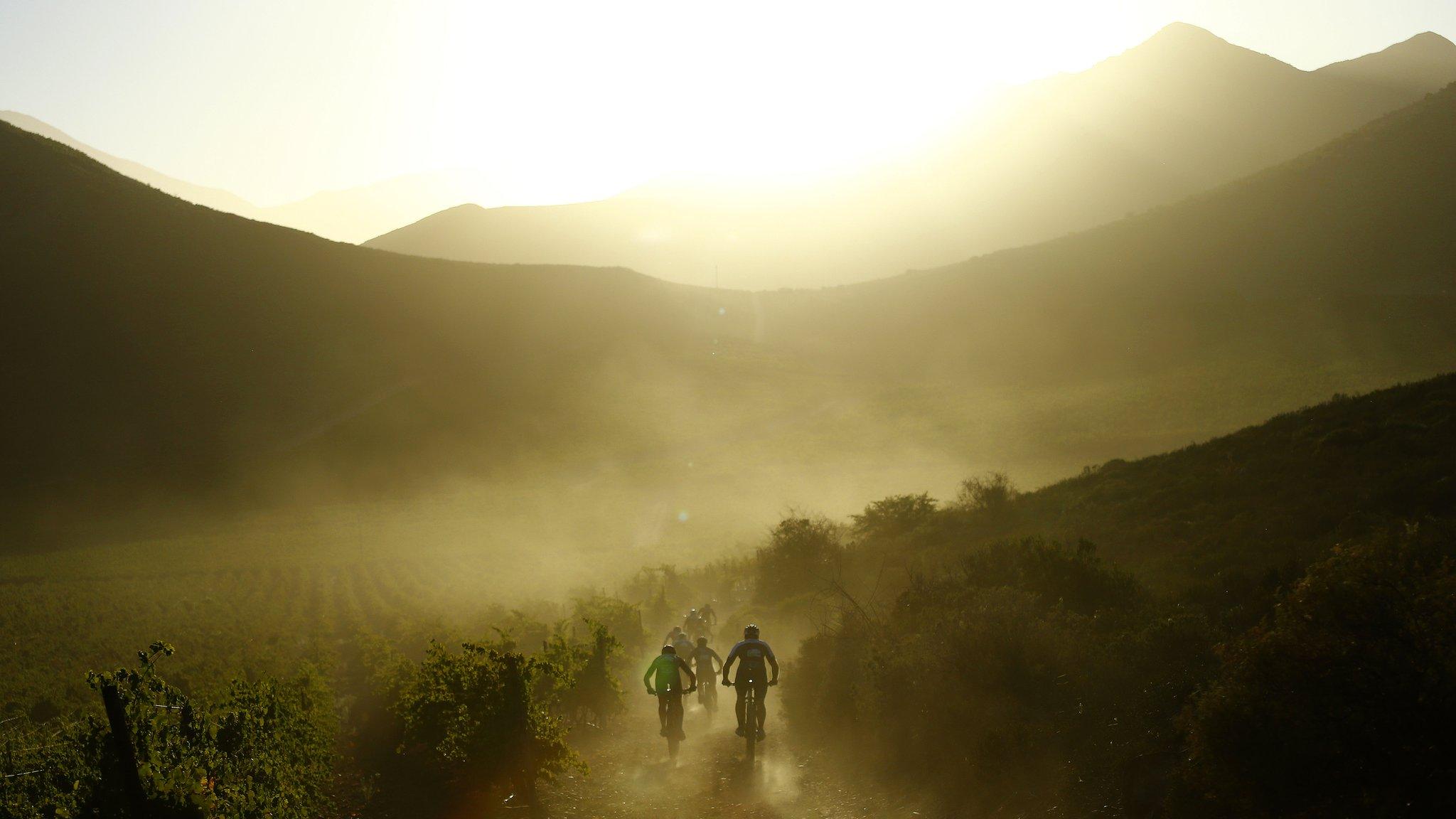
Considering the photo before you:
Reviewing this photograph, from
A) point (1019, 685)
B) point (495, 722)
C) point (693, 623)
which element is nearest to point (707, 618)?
point (693, 623)

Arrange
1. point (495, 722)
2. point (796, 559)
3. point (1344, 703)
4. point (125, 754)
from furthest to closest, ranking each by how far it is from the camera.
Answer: point (796, 559)
point (495, 722)
point (125, 754)
point (1344, 703)

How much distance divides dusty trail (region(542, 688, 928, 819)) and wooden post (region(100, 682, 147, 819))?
446cm

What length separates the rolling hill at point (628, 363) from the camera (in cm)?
5531

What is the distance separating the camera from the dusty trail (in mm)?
9102

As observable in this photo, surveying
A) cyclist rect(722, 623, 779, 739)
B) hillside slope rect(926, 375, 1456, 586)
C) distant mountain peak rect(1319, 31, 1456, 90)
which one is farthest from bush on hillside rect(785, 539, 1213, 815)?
distant mountain peak rect(1319, 31, 1456, 90)

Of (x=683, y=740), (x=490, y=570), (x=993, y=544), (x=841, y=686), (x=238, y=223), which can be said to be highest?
(x=238, y=223)

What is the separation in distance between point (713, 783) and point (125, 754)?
6.41m

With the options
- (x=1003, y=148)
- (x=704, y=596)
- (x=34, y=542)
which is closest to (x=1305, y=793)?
(x=704, y=596)

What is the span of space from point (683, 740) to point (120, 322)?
75847mm

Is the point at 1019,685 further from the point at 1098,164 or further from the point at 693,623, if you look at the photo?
the point at 1098,164

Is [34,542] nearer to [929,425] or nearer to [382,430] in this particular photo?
[382,430]

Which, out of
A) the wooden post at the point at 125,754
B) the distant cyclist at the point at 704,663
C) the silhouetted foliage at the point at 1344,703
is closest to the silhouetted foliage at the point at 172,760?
the wooden post at the point at 125,754

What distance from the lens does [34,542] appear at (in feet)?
168

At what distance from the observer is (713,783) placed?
10227mm
